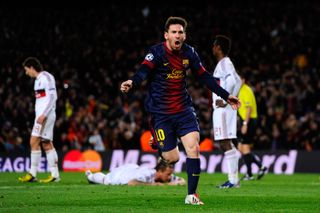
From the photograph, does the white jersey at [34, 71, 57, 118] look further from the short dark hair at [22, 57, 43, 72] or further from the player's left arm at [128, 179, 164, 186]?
the player's left arm at [128, 179, 164, 186]

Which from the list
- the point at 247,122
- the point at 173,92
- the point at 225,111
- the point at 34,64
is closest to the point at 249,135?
the point at 247,122

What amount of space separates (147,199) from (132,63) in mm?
22758

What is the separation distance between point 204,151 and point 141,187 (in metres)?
10.0

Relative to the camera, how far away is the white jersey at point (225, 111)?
14.9m

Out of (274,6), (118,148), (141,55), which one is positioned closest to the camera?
(118,148)

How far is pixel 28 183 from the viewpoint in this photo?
52.6 feet

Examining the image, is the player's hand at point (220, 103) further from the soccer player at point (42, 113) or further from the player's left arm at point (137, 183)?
the soccer player at point (42, 113)

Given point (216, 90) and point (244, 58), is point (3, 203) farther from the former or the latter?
point (244, 58)

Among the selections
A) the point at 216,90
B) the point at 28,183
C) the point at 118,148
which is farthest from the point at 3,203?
the point at 118,148

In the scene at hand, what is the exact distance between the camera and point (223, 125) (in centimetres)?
1485

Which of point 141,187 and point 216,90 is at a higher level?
Answer: point 216,90

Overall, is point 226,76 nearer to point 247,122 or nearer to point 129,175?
point 129,175

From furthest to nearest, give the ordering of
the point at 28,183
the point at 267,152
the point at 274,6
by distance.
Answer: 1. the point at 274,6
2. the point at 267,152
3. the point at 28,183

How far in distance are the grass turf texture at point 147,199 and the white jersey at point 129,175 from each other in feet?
2.30
